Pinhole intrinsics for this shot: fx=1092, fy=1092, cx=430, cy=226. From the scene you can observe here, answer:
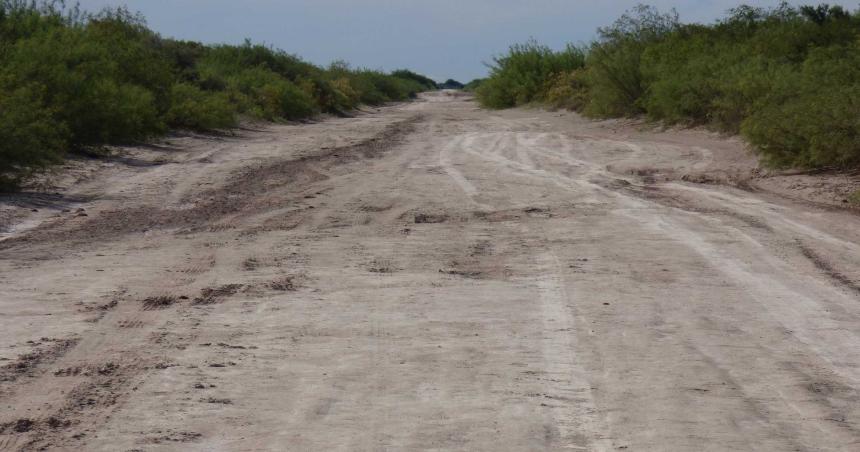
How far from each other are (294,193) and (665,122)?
1620 cm

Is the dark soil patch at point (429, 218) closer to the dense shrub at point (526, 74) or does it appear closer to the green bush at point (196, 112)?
the green bush at point (196, 112)

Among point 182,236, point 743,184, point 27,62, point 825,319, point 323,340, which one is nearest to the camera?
point 323,340

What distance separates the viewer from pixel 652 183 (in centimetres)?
1639

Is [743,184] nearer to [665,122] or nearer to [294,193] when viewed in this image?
[294,193]

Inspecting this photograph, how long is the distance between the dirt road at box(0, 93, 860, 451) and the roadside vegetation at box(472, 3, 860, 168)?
1.73m

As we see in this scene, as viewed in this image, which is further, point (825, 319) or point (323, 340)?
point (825, 319)

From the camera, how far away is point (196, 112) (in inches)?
1125

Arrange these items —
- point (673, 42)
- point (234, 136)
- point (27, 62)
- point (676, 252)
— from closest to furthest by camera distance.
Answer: point (676, 252) → point (27, 62) → point (234, 136) → point (673, 42)

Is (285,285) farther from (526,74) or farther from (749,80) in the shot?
(526,74)

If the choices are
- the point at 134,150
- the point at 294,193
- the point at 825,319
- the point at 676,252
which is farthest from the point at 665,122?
the point at 825,319

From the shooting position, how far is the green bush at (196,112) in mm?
28062

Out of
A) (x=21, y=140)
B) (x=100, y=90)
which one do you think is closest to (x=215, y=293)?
(x=21, y=140)

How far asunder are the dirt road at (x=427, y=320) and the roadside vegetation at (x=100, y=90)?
1.43 meters

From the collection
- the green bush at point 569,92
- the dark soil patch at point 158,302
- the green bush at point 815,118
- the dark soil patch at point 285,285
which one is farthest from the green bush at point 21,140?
the green bush at point 569,92
